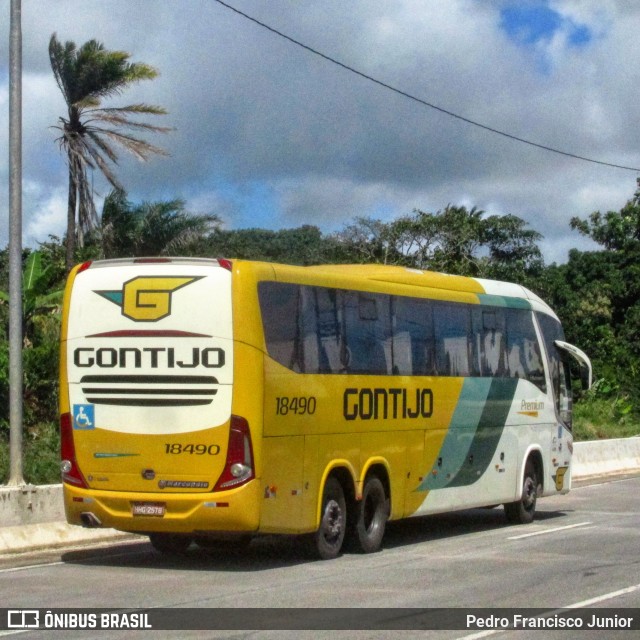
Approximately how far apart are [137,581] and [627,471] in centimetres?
2111

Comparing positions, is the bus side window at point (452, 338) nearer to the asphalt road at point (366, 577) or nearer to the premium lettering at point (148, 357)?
the asphalt road at point (366, 577)

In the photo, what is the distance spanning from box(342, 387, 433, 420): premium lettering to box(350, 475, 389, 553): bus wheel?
85 cm

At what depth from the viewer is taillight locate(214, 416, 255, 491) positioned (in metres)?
12.7

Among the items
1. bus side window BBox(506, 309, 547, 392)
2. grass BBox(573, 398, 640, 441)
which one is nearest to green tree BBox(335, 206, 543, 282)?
grass BBox(573, 398, 640, 441)

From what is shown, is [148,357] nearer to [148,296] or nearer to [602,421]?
[148,296]

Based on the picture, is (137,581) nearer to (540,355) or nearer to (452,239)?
(540,355)

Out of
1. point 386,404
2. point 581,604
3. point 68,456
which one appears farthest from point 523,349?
point 581,604

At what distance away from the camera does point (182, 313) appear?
1305 cm

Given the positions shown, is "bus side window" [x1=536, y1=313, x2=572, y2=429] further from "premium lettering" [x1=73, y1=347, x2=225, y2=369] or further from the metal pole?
the metal pole

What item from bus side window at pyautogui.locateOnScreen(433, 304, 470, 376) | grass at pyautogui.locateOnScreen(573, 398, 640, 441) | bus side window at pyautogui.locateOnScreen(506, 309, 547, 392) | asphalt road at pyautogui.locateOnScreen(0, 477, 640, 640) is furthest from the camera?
grass at pyautogui.locateOnScreen(573, 398, 640, 441)

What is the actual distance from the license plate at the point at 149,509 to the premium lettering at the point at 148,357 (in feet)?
4.82

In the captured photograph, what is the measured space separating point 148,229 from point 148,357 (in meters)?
17.4

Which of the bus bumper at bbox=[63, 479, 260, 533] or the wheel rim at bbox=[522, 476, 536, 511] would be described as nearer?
the bus bumper at bbox=[63, 479, 260, 533]

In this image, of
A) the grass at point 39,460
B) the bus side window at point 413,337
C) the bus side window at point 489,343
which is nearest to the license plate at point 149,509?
the bus side window at point 413,337
